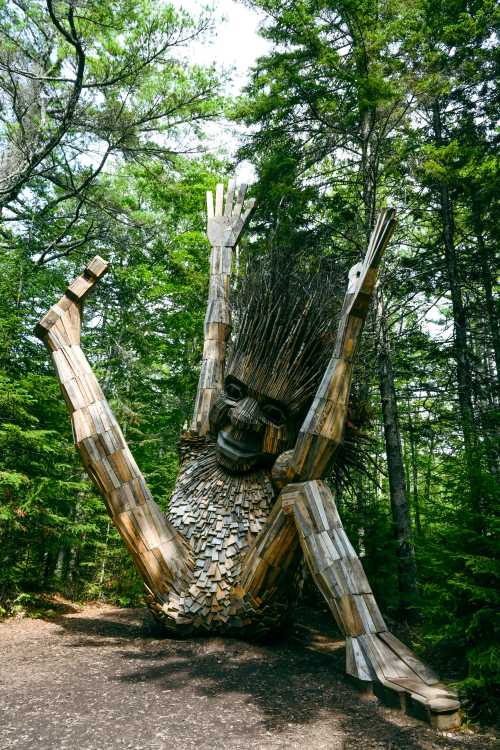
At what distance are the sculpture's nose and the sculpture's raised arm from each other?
93 cm

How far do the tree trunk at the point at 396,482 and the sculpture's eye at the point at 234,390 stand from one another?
256 cm

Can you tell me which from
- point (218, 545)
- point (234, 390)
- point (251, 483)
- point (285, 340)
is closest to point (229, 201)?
point (285, 340)

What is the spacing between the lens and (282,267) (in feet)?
16.2

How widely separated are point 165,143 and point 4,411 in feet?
19.6

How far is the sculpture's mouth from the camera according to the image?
15.2 ft

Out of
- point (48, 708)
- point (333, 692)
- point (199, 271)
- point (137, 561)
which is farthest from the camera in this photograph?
point (199, 271)

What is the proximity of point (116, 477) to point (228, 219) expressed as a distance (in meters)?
3.44

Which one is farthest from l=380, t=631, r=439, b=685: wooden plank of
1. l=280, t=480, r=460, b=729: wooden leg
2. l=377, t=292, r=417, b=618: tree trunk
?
l=377, t=292, r=417, b=618: tree trunk

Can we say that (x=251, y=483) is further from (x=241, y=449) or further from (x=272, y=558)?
(x=272, y=558)

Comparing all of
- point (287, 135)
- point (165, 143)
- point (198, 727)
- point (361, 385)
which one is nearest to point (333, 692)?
point (198, 727)

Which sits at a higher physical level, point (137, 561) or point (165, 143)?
point (165, 143)

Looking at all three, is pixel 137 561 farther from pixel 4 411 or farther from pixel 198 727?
pixel 4 411

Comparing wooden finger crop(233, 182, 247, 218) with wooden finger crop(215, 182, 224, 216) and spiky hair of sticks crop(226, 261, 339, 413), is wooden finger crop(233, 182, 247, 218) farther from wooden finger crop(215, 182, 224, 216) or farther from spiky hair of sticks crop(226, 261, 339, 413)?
spiky hair of sticks crop(226, 261, 339, 413)

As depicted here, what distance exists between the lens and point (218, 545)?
4.48 metres
